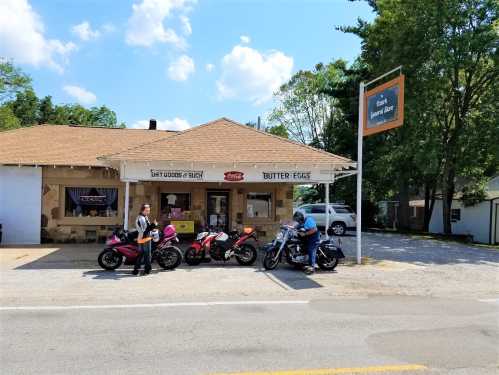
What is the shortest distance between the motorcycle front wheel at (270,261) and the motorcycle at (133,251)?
2259mm

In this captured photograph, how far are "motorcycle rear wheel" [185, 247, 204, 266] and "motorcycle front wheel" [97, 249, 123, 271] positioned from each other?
182 centimetres

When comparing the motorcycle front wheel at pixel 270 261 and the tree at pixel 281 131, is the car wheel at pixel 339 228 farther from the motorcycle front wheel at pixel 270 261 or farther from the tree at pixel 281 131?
the tree at pixel 281 131

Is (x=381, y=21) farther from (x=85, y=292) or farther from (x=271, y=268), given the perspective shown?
(x=85, y=292)

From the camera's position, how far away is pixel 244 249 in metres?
12.5

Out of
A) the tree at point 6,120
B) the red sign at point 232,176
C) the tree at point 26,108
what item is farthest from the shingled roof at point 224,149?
the tree at point 26,108

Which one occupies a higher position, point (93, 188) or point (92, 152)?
point (92, 152)

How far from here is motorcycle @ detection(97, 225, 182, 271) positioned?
36.6ft

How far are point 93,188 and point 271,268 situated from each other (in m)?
8.95

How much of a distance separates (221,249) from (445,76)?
17.4 meters

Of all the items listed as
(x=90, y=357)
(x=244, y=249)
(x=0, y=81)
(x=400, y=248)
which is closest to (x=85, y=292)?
(x=90, y=357)

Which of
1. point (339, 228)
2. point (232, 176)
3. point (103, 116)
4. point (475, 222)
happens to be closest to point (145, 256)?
point (232, 176)

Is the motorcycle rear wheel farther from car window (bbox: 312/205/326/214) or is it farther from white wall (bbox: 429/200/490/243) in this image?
white wall (bbox: 429/200/490/243)

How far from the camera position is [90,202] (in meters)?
17.4

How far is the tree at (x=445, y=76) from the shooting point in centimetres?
2211
